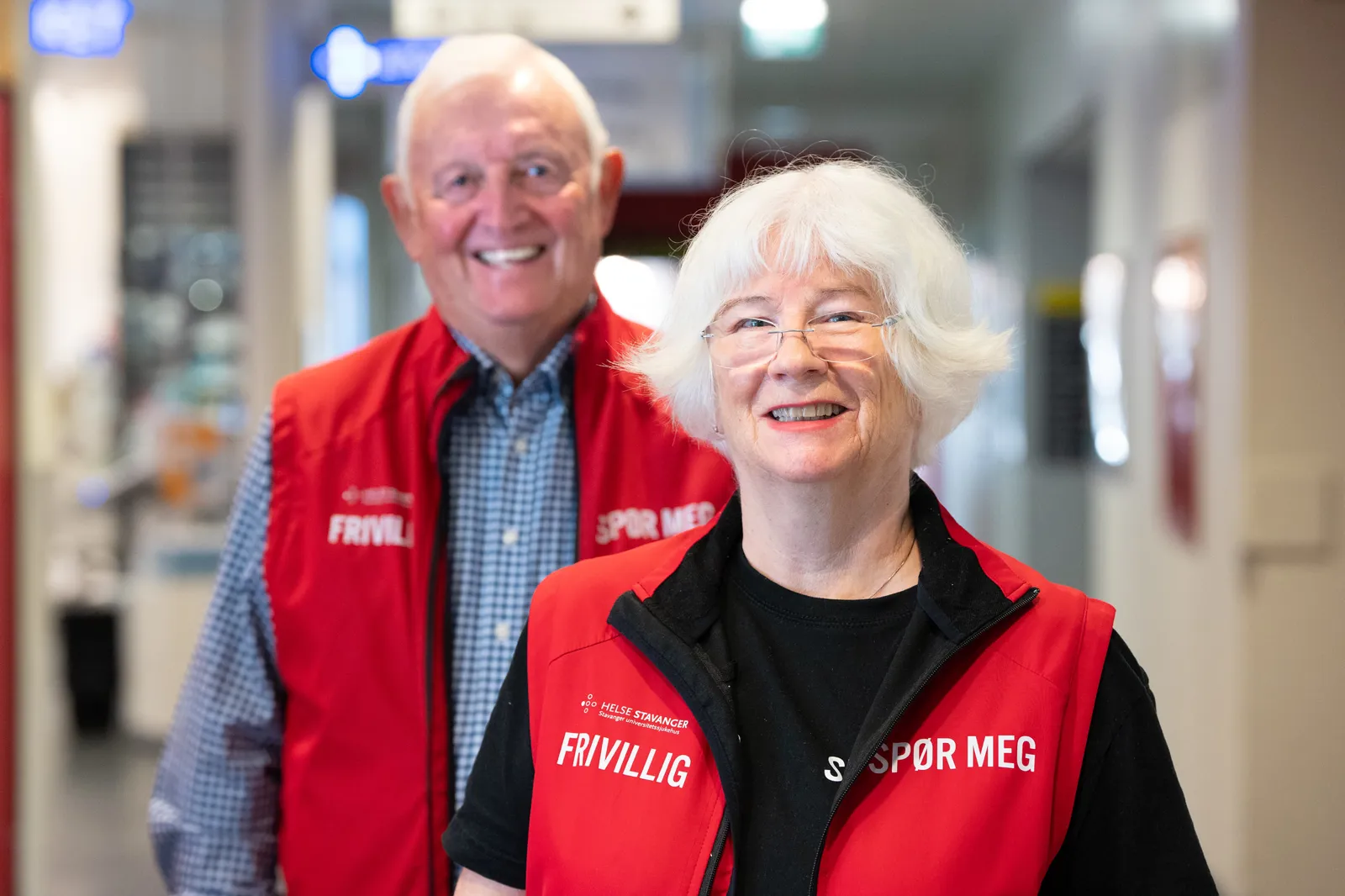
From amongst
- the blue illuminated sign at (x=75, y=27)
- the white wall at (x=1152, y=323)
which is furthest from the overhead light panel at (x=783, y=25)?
the blue illuminated sign at (x=75, y=27)

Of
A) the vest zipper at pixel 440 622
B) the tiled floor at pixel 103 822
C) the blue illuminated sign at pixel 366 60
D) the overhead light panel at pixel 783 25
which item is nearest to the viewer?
the vest zipper at pixel 440 622

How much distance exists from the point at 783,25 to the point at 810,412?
21.9 feet

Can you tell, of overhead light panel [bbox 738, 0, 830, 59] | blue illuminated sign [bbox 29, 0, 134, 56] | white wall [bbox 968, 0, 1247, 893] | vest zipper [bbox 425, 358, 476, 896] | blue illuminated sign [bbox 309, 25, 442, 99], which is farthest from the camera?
overhead light panel [bbox 738, 0, 830, 59]

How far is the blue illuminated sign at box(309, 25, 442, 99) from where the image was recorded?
5.04 metres

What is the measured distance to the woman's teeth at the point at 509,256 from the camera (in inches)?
74.5

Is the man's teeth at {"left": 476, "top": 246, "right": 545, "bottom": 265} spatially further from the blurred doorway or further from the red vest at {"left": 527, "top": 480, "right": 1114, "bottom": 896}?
the blurred doorway

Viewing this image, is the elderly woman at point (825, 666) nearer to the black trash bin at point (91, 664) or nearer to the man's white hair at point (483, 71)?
the man's white hair at point (483, 71)

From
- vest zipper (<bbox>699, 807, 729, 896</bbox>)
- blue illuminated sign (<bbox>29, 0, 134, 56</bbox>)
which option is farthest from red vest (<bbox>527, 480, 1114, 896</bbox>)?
blue illuminated sign (<bbox>29, 0, 134, 56</bbox>)

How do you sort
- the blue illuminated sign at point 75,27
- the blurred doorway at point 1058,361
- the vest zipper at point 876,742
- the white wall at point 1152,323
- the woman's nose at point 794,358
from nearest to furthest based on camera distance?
the vest zipper at point 876,742
the woman's nose at point 794,358
the blue illuminated sign at point 75,27
the white wall at point 1152,323
the blurred doorway at point 1058,361

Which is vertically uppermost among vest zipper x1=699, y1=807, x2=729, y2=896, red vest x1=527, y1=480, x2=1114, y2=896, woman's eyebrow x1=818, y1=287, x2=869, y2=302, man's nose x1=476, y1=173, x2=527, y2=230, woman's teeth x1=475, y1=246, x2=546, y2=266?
man's nose x1=476, y1=173, x2=527, y2=230

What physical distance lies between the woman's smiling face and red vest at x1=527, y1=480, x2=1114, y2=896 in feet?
0.46

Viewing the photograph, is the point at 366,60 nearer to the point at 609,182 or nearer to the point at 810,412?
the point at 609,182

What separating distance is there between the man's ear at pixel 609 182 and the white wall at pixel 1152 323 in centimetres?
267

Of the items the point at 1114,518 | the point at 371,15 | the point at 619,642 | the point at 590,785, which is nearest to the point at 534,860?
the point at 590,785
